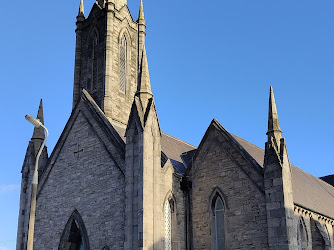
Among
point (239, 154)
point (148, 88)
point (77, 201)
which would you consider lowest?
point (77, 201)

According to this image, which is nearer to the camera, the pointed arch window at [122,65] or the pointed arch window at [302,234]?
the pointed arch window at [302,234]

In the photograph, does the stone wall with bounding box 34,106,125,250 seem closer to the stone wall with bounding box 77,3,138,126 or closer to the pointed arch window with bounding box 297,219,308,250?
the stone wall with bounding box 77,3,138,126

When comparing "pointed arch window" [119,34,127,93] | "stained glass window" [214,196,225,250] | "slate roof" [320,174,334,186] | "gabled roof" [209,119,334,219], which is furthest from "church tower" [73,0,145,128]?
"slate roof" [320,174,334,186]

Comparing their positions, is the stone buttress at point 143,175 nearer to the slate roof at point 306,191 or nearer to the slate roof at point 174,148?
the slate roof at point 174,148

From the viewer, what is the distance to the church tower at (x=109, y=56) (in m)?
29.4

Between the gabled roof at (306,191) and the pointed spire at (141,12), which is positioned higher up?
the pointed spire at (141,12)

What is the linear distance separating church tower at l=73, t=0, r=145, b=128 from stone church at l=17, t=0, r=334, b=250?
87 millimetres

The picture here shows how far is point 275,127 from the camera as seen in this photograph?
72.1ft

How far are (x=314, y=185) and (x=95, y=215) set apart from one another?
18.4 m

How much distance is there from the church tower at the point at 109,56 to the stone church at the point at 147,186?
0.28 ft

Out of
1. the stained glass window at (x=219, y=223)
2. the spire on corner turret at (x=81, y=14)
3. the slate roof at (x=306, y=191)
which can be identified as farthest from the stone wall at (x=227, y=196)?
the spire on corner turret at (x=81, y=14)

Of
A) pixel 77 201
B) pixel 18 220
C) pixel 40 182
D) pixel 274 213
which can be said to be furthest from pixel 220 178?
pixel 18 220

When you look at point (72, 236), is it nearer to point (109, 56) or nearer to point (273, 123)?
point (109, 56)

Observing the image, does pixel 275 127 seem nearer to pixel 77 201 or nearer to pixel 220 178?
pixel 220 178
